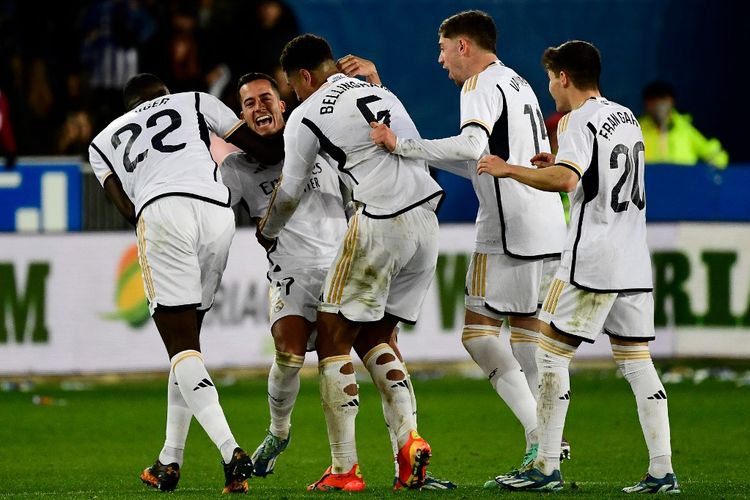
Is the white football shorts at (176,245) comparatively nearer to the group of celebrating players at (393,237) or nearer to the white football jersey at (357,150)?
the group of celebrating players at (393,237)

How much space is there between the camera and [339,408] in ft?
22.7

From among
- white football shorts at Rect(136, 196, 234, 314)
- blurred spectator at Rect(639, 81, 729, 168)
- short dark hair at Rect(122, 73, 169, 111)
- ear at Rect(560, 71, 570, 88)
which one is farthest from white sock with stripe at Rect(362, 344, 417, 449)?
blurred spectator at Rect(639, 81, 729, 168)

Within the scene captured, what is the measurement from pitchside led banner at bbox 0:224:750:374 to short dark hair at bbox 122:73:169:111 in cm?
491

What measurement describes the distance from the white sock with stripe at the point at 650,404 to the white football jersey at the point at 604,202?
0.32 meters

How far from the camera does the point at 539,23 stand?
15891mm

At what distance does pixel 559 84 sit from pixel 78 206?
6.89 meters

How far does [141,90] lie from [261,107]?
0.63 meters

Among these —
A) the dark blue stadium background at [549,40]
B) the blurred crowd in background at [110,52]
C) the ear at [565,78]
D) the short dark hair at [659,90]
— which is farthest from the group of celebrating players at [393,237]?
the dark blue stadium background at [549,40]

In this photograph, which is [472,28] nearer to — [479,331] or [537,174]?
[537,174]

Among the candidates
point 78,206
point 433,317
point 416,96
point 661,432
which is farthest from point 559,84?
point 416,96

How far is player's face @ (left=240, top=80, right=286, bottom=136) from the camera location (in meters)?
7.70

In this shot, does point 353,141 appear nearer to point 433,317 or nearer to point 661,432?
point 661,432

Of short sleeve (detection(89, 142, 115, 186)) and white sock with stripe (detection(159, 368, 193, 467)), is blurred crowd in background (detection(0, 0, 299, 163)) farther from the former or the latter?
white sock with stripe (detection(159, 368, 193, 467))

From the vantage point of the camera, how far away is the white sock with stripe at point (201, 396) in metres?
6.61
